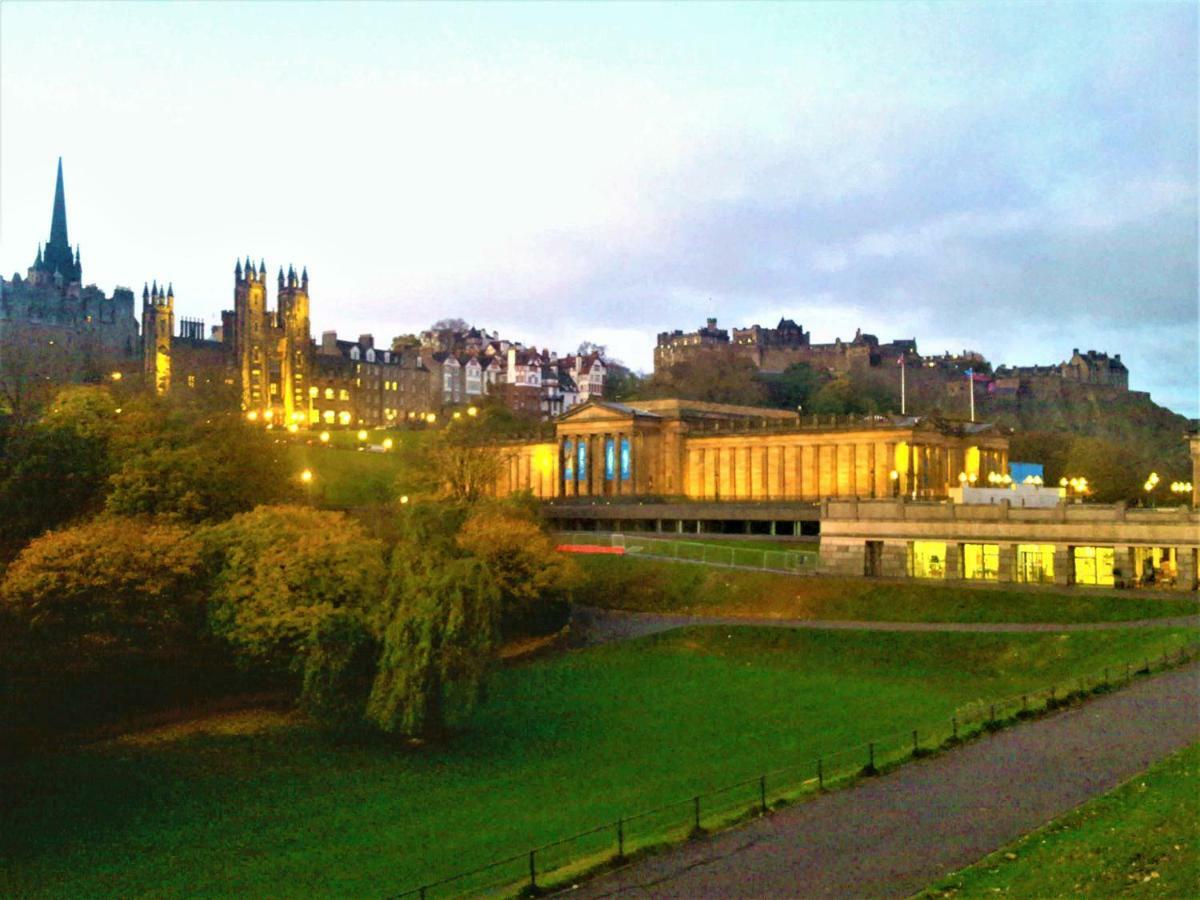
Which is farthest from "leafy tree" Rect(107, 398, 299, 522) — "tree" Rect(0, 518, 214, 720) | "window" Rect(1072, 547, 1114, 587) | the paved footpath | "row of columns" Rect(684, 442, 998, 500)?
"row of columns" Rect(684, 442, 998, 500)

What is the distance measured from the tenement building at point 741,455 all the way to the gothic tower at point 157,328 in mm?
87462

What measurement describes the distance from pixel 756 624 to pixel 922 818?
33873 mm

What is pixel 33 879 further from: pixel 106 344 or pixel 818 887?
pixel 106 344

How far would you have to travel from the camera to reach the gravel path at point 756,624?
49.1 meters

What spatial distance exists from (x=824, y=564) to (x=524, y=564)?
16860 mm

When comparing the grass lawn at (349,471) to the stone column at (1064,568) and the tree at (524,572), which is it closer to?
the tree at (524,572)

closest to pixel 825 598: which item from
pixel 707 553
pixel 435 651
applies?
pixel 707 553

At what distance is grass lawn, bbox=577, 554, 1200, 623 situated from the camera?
51.9 m

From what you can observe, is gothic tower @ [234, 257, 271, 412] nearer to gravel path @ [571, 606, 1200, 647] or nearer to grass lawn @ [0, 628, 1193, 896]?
gravel path @ [571, 606, 1200, 647]

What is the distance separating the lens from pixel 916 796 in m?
24.5

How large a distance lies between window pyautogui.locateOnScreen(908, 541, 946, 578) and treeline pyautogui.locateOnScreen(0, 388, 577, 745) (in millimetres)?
A: 28197

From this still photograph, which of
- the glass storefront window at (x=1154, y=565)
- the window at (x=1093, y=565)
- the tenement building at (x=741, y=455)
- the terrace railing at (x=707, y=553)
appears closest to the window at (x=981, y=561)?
the window at (x=1093, y=565)

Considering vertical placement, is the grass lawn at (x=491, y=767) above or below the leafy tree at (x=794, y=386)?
below

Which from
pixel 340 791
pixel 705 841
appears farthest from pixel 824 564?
pixel 705 841
